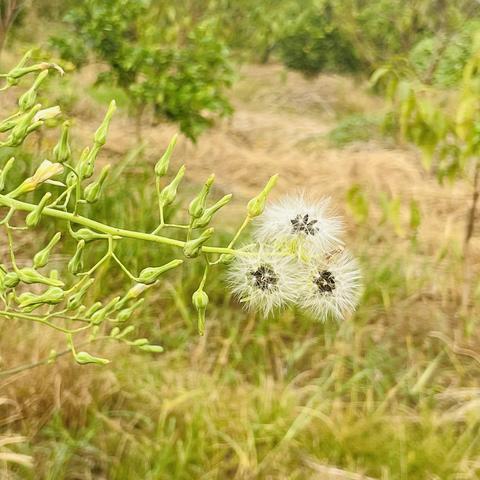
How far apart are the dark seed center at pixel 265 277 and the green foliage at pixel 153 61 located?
151 inches

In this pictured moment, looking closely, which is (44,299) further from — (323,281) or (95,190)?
(323,281)

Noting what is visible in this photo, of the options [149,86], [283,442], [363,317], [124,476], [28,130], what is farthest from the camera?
[149,86]

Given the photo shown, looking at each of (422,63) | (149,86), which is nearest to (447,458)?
(149,86)

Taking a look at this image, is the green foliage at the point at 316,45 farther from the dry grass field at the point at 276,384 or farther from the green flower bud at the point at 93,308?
the green flower bud at the point at 93,308

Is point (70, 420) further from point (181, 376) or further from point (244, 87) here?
point (244, 87)

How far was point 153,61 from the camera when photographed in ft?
16.9

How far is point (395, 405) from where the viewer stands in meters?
3.21

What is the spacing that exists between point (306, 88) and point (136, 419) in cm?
859

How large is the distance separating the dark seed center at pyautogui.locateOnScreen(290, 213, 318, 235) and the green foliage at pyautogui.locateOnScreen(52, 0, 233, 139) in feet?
12.3

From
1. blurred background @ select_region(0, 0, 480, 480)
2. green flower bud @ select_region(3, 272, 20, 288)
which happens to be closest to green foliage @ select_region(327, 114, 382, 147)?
blurred background @ select_region(0, 0, 480, 480)

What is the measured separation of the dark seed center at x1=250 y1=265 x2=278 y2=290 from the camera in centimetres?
124

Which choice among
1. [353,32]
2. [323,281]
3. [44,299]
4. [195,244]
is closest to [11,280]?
[44,299]

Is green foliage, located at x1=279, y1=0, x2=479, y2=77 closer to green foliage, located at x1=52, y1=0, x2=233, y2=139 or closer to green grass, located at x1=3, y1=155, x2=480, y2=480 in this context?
green foliage, located at x1=52, y1=0, x2=233, y2=139

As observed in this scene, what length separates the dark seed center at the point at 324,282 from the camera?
3.95 feet
